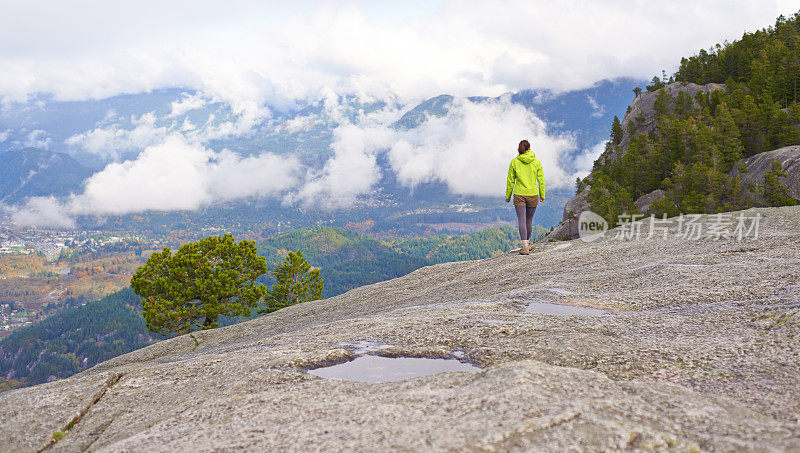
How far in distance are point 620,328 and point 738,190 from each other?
57573 millimetres

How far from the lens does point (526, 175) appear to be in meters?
20.1

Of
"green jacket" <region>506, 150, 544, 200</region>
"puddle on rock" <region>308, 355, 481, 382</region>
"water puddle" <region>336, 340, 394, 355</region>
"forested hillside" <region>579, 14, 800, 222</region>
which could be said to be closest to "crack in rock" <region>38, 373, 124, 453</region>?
"puddle on rock" <region>308, 355, 481, 382</region>

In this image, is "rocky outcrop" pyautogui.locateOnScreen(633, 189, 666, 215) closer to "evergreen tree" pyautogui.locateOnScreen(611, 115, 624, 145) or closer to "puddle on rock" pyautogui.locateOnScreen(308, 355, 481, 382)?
"evergreen tree" pyautogui.locateOnScreen(611, 115, 624, 145)

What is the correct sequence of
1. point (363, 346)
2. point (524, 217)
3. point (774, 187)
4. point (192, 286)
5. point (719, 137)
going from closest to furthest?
point (363, 346) → point (524, 217) → point (192, 286) → point (774, 187) → point (719, 137)

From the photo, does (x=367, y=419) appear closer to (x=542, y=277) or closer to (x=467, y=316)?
(x=467, y=316)

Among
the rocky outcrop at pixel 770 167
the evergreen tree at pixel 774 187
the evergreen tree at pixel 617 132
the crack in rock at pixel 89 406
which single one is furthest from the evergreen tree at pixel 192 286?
the evergreen tree at pixel 617 132

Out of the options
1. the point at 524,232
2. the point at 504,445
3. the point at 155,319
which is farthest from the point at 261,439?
the point at 155,319

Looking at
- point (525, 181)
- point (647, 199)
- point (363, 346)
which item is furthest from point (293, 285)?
point (647, 199)

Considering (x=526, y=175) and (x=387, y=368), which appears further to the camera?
(x=526, y=175)

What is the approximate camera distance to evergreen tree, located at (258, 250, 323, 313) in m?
47.3

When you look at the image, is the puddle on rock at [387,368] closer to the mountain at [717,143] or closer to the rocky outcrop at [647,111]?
the mountain at [717,143]

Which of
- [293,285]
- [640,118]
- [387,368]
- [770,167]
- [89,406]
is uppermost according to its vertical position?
[640,118]

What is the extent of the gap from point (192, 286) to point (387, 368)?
33.3 m

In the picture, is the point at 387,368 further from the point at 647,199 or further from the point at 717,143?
the point at 647,199
